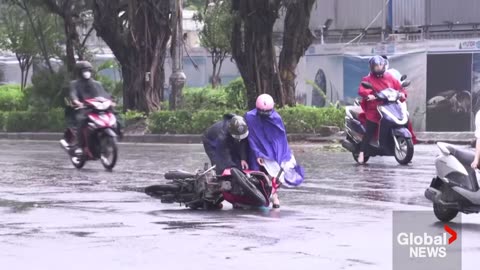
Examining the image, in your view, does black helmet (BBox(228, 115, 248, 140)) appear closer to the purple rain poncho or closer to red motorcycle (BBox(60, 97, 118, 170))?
the purple rain poncho

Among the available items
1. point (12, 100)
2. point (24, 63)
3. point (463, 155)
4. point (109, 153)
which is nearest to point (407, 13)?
point (12, 100)

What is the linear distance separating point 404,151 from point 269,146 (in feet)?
20.9

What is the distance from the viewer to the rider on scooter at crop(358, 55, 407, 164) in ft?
62.4

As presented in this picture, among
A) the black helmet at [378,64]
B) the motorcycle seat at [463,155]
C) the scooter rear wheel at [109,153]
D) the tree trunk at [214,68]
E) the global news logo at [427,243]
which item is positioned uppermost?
the motorcycle seat at [463,155]

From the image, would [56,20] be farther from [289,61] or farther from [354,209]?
[354,209]

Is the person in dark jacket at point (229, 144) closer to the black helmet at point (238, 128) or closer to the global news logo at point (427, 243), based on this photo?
the black helmet at point (238, 128)

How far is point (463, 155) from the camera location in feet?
36.6

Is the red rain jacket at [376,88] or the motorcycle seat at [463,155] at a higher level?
the motorcycle seat at [463,155]

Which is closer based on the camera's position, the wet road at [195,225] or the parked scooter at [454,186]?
the wet road at [195,225]

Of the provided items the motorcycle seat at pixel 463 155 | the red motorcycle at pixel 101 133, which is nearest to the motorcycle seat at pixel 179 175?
the motorcycle seat at pixel 463 155

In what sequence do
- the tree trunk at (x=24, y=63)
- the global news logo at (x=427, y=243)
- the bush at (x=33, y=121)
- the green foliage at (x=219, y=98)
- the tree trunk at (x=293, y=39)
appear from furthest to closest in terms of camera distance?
the tree trunk at (x=24, y=63), the bush at (x=33, y=121), the green foliage at (x=219, y=98), the tree trunk at (x=293, y=39), the global news logo at (x=427, y=243)

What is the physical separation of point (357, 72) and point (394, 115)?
46.5 feet

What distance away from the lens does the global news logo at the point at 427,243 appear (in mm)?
9258

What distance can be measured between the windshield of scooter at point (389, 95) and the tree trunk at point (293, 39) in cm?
1091
